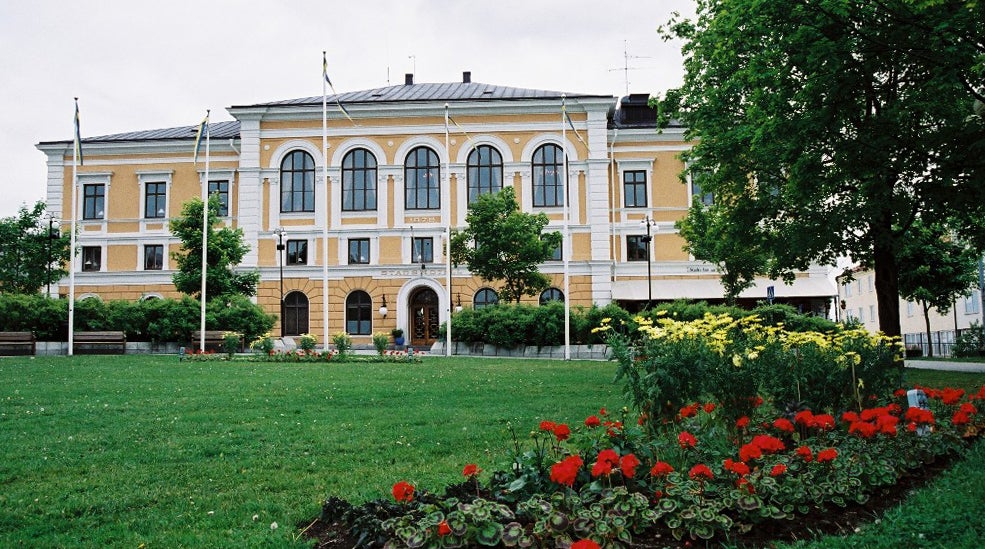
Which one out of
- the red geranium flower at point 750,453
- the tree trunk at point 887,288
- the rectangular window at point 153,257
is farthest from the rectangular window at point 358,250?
the red geranium flower at point 750,453

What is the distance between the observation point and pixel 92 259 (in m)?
45.1

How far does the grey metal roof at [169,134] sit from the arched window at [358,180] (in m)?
8.34

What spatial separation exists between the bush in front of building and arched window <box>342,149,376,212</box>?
556 inches

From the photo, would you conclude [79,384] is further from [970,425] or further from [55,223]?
[55,223]

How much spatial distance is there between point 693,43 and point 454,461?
1891 cm

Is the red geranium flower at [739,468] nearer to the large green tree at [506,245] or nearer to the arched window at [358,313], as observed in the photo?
the large green tree at [506,245]

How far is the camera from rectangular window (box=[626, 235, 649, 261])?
144 feet

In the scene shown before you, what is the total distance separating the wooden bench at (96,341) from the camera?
27688 millimetres

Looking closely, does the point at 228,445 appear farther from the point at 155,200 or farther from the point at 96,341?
the point at 155,200

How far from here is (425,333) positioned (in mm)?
43062

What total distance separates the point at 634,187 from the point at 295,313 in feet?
69.0

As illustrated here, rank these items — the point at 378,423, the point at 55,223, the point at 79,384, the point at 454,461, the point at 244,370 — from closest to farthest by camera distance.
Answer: the point at 454,461, the point at 378,423, the point at 79,384, the point at 244,370, the point at 55,223

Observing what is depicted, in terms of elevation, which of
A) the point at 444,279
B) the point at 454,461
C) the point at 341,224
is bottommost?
the point at 454,461

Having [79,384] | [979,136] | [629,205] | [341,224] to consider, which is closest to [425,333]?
[341,224]
